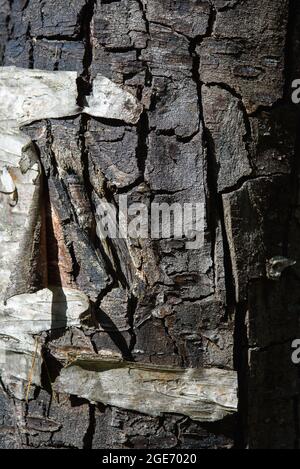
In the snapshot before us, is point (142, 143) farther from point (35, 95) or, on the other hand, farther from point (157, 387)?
point (157, 387)

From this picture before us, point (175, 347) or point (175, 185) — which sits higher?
point (175, 185)

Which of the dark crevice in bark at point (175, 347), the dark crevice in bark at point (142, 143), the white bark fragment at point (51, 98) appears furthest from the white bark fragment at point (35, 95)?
the dark crevice in bark at point (175, 347)

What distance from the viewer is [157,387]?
4.09 feet

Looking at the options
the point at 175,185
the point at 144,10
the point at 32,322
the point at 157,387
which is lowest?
the point at 157,387

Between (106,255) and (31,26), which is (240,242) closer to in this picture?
(106,255)

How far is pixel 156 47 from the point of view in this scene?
1174 millimetres

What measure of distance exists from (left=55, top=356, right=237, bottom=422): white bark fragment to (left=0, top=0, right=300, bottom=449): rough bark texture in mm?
23

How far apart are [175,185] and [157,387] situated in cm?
41

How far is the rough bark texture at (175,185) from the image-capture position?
1179 millimetres

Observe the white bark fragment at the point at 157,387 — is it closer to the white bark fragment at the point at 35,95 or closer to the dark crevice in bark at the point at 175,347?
the dark crevice in bark at the point at 175,347

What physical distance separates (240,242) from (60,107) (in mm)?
438

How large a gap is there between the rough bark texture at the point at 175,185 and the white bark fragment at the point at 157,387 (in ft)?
0.08

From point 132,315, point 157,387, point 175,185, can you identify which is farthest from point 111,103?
point 157,387
